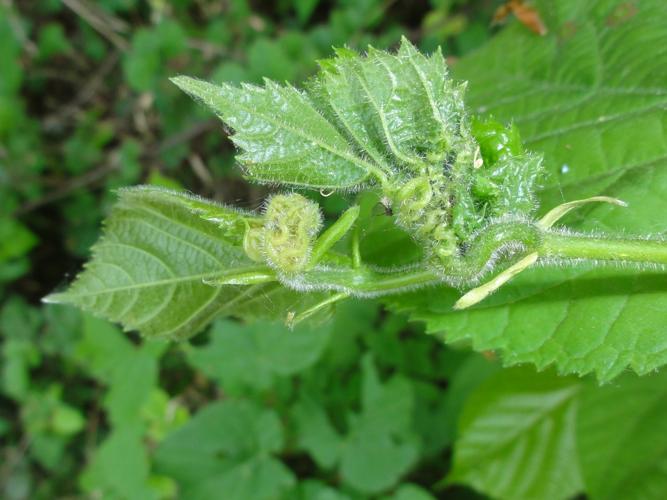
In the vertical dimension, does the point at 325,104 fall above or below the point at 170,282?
above

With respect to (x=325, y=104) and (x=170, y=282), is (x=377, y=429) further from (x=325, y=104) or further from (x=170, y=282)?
(x=325, y=104)

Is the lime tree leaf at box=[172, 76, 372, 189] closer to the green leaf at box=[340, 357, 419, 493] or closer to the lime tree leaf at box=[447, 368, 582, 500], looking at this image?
the lime tree leaf at box=[447, 368, 582, 500]

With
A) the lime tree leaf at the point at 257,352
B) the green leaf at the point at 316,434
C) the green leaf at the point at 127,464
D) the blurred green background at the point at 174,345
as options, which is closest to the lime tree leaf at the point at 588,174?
→ the blurred green background at the point at 174,345

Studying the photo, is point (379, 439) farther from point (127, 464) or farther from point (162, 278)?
point (162, 278)

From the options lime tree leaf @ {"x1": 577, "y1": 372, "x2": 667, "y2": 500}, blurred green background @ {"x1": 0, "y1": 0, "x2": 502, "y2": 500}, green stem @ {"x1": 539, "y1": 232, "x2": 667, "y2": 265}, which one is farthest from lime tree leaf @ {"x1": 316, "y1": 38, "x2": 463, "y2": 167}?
lime tree leaf @ {"x1": 577, "y1": 372, "x2": 667, "y2": 500}

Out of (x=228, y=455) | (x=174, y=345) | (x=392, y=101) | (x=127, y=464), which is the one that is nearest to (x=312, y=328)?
(x=228, y=455)

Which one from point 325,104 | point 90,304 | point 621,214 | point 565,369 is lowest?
point 565,369

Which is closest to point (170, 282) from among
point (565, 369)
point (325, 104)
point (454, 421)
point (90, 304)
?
point (90, 304)

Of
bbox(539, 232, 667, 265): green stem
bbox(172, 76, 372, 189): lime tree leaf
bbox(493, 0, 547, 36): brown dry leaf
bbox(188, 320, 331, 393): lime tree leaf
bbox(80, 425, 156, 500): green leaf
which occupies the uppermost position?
bbox(493, 0, 547, 36): brown dry leaf
